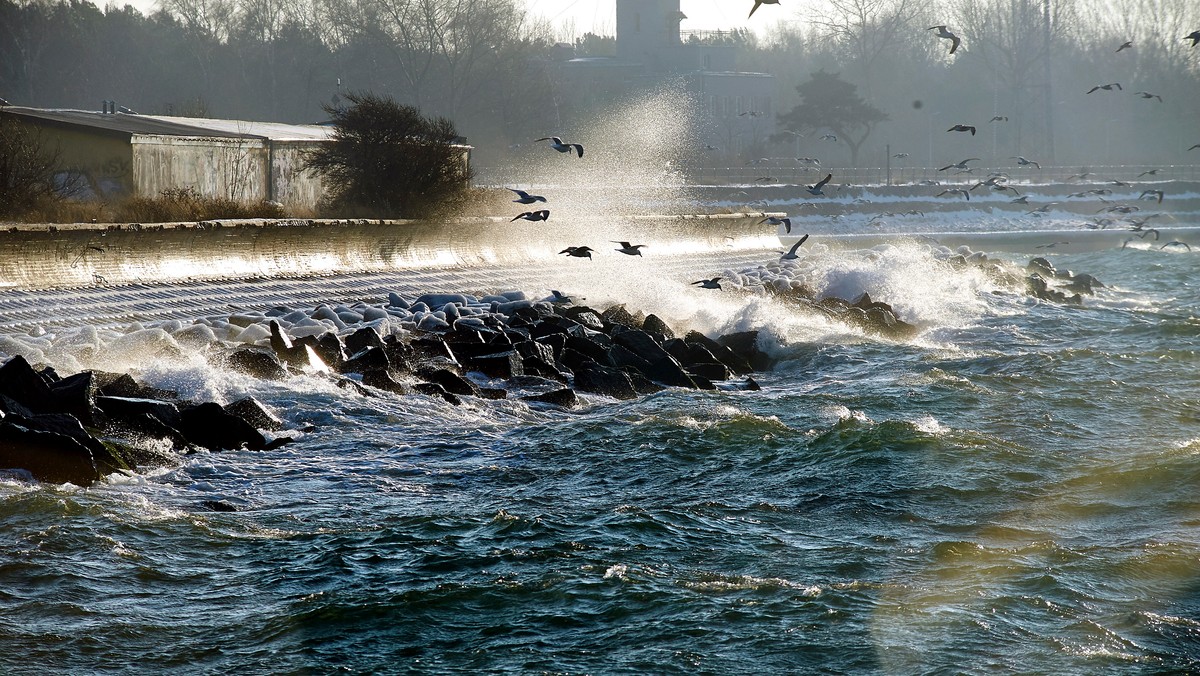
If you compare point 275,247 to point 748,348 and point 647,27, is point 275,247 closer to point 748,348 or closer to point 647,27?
point 748,348

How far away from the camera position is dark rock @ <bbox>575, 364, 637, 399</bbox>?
13.3m

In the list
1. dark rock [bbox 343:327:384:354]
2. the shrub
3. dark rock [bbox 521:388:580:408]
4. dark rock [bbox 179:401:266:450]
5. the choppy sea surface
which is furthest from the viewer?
the shrub

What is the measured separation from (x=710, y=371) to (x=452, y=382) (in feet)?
12.0

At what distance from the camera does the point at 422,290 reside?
19750 mm

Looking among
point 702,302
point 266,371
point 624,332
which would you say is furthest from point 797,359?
point 266,371

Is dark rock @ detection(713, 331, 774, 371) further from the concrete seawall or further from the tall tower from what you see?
the tall tower

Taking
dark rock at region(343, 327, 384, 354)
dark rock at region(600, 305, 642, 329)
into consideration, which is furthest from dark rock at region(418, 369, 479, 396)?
dark rock at region(600, 305, 642, 329)

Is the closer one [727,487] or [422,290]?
[727,487]

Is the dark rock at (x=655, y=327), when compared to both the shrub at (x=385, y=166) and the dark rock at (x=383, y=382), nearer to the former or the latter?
the dark rock at (x=383, y=382)

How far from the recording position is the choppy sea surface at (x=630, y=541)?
593 centimetres

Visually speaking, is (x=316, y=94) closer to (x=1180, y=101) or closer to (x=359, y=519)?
(x=1180, y=101)

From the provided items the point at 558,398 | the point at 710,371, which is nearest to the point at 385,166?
the point at 710,371

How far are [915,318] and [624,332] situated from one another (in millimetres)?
8010

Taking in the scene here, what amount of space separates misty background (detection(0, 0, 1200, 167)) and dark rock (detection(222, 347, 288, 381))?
42530mm
